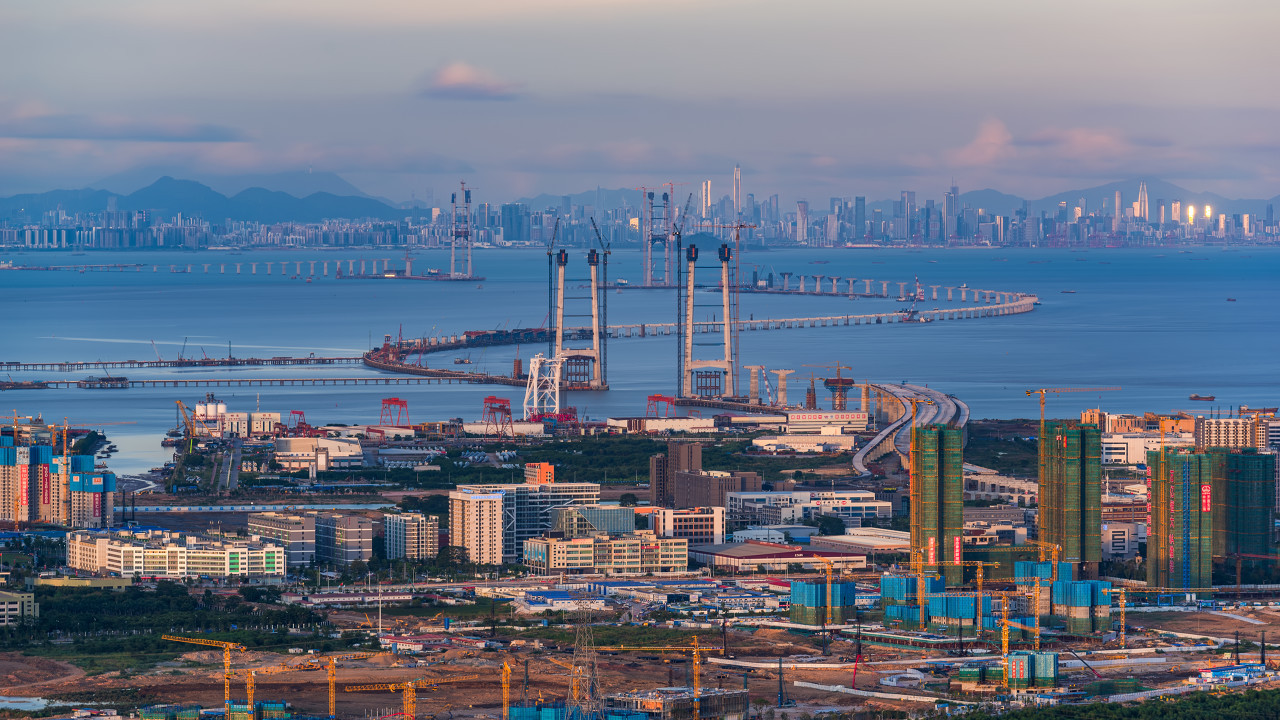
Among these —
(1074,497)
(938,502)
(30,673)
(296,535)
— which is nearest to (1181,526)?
(1074,497)

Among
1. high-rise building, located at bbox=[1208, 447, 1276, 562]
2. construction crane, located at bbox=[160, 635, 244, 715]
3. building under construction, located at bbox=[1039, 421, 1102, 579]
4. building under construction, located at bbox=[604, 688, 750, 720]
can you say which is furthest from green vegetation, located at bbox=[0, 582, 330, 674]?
high-rise building, located at bbox=[1208, 447, 1276, 562]

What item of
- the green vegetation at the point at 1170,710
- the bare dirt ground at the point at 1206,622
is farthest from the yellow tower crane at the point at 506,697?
the bare dirt ground at the point at 1206,622

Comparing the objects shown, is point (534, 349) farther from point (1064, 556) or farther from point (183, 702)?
point (183, 702)

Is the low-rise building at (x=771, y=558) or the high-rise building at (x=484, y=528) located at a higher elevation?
the high-rise building at (x=484, y=528)

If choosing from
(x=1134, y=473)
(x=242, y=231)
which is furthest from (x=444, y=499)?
(x=242, y=231)

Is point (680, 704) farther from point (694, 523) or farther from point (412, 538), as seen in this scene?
point (694, 523)

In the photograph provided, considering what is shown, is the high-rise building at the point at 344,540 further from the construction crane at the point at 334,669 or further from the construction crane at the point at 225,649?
the construction crane at the point at 334,669
